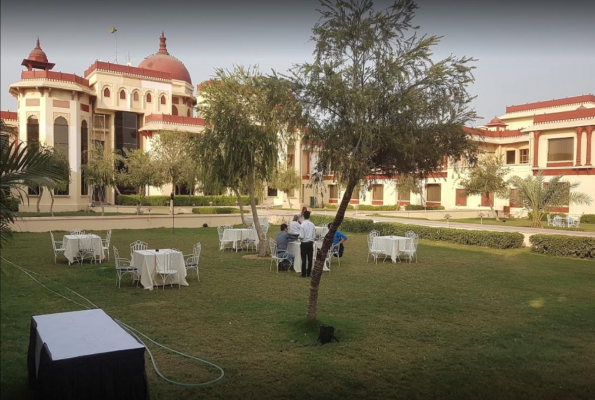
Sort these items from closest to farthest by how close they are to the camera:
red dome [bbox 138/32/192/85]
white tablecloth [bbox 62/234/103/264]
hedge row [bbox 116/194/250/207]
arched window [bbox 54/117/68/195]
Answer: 1. white tablecloth [bbox 62/234/103/264]
2. arched window [bbox 54/117/68/195]
3. hedge row [bbox 116/194/250/207]
4. red dome [bbox 138/32/192/85]

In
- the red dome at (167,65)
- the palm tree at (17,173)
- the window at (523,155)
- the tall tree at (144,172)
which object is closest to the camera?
the palm tree at (17,173)

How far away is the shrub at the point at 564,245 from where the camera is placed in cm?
1387

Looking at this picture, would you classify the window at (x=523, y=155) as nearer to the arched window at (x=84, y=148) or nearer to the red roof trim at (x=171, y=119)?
the red roof trim at (x=171, y=119)

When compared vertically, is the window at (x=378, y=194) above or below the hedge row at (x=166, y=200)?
above

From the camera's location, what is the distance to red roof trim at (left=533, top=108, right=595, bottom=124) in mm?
32781

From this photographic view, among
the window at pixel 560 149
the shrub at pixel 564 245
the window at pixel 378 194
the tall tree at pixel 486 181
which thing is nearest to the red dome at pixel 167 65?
the window at pixel 378 194

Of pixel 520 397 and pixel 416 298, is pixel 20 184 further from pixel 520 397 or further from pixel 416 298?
pixel 416 298

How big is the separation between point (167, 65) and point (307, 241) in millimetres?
44312

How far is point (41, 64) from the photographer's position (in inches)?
1542

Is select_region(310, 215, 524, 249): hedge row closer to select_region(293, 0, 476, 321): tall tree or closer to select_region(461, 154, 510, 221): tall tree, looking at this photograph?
select_region(461, 154, 510, 221): tall tree

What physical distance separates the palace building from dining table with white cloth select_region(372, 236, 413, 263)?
14349mm

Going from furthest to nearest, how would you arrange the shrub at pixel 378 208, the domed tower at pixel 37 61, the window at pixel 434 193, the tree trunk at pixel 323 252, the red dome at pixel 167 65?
the red dome at pixel 167 65 < the window at pixel 434 193 < the shrub at pixel 378 208 < the domed tower at pixel 37 61 < the tree trunk at pixel 323 252

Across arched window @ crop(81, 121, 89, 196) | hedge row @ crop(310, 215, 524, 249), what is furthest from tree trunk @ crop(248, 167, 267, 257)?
arched window @ crop(81, 121, 89, 196)

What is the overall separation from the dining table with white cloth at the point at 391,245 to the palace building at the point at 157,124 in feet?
47.1
